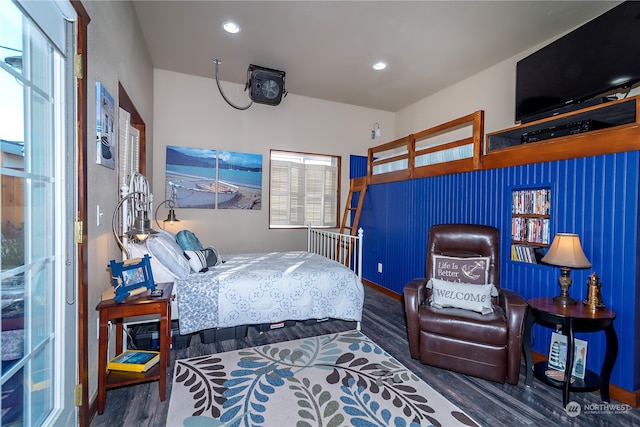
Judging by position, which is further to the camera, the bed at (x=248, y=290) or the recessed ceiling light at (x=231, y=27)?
the recessed ceiling light at (x=231, y=27)

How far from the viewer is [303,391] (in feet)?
6.42

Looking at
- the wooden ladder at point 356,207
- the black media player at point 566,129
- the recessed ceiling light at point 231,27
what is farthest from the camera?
the wooden ladder at point 356,207

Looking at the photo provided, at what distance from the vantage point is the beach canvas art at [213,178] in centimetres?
418

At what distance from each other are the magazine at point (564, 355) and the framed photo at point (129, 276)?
2.98 meters

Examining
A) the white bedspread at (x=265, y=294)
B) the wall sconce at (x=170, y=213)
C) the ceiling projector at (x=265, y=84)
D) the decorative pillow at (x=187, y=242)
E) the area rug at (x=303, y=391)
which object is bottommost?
the area rug at (x=303, y=391)

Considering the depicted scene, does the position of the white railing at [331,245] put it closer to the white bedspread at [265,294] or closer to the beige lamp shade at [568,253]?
the white bedspread at [265,294]

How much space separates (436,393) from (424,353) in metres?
0.33

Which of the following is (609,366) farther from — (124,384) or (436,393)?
(124,384)

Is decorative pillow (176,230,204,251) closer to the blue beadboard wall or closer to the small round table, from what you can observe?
the blue beadboard wall

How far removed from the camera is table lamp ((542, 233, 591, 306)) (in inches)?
76.5

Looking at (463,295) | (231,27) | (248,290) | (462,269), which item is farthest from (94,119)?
(462,269)

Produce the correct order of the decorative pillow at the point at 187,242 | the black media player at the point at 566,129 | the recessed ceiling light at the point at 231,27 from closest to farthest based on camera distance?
the black media player at the point at 566,129
the decorative pillow at the point at 187,242
the recessed ceiling light at the point at 231,27

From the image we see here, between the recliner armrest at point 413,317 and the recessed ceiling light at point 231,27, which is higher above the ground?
the recessed ceiling light at point 231,27

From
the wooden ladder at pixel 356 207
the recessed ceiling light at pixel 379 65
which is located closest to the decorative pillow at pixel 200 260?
the wooden ladder at pixel 356 207
